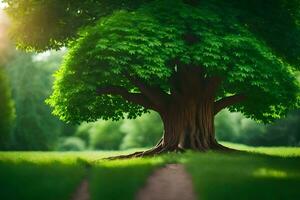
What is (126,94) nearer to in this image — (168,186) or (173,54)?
(173,54)

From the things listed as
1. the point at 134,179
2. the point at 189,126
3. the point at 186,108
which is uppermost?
the point at 186,108

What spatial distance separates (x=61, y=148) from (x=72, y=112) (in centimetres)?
4865

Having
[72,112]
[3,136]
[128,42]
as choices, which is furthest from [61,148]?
[128,42]

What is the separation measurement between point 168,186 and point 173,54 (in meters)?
7.73

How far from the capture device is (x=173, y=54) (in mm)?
19906

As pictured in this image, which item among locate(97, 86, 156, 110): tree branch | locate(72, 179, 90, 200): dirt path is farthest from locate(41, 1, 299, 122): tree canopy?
locate(72, 179, 90, 200): dirt path

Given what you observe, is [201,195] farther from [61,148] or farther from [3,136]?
[61,148]

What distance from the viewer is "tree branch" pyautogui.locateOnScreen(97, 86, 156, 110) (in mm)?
23228

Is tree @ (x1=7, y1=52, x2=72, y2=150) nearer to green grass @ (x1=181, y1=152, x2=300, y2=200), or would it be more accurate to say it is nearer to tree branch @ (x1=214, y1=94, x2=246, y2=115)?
tree branch @ (x1=214, y1=94, x2=246, y2=115)

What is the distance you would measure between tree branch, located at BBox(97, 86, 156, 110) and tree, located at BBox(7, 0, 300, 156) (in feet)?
0.17

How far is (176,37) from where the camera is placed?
20562mm

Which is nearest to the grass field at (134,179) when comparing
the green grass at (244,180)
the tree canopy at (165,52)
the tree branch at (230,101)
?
the green grass at (244,180)

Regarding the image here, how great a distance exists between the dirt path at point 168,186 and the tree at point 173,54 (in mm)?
4771

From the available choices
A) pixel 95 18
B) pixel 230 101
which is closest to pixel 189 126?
pixel 230 101
